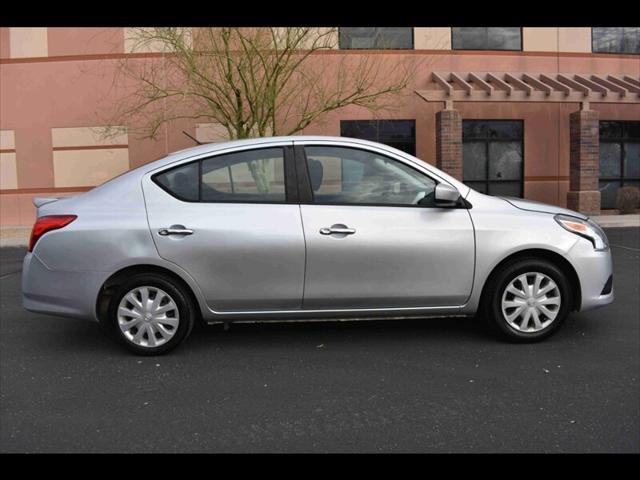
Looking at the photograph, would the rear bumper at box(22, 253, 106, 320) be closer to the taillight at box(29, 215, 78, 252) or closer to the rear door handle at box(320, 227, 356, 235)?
the taillight at box(29, 215, 78, 252)

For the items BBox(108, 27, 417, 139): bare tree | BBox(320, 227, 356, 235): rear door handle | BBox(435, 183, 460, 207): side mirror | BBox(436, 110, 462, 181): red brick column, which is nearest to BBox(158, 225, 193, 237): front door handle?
BBox(320, 227, 356, 235): rear door handle

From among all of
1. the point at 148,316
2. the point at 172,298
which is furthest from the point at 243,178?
the point at 148,316

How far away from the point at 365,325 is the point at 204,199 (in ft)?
6.14

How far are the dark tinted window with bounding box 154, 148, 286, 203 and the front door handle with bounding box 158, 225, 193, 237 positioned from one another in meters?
0.26

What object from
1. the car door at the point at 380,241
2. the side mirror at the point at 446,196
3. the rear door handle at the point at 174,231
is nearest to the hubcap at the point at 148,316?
the rear door handle at the point at 174,231

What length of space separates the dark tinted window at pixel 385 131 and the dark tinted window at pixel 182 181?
12326mm

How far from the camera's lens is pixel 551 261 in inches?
182

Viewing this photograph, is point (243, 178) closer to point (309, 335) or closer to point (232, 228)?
point (232, 228)

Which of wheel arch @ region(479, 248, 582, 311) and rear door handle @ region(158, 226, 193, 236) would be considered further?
wheel arch @ region(479, 248, 582, 311)

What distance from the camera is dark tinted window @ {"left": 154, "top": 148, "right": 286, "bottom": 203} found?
4.45 metres

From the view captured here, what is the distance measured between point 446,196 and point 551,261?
105cm

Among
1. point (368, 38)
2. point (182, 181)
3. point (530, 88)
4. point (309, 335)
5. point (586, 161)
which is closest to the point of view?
point (182, 181)

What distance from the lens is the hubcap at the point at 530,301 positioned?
4.50 metres

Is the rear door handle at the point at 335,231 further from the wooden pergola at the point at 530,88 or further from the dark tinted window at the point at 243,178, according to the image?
the wooden pergola at the point at 530,88
